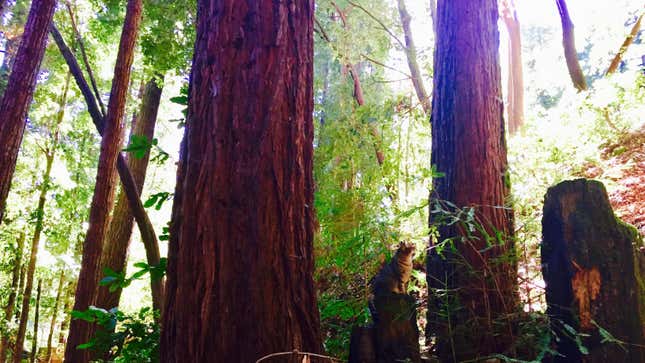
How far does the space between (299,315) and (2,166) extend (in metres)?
5.35

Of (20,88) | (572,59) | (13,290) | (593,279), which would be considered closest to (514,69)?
(572,59)

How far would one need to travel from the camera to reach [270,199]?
5.55ft

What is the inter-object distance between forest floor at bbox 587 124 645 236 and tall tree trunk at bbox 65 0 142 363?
18.1 ft

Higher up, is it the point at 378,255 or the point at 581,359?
the point at 378,255

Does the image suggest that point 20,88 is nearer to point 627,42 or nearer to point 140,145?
point 140,145

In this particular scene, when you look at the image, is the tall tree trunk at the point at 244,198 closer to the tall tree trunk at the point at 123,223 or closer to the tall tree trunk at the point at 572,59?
the tall tree trunk at the point at 123,223

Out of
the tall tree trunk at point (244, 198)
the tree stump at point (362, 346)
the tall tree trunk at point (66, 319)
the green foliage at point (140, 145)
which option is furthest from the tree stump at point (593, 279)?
the tall tree trunk at point (66, 319)

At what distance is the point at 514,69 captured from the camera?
452 inches

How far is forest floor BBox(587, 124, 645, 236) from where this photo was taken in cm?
470

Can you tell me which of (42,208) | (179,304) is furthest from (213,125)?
(42,208)

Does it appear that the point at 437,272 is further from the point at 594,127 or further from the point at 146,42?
the point at 594,127

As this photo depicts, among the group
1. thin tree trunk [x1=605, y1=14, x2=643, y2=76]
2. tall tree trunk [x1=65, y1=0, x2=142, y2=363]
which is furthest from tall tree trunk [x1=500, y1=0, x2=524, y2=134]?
tall tree trunk [x1=65, y1=0, x2=142, y2=363]

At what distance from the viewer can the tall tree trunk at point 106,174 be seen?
5.23m

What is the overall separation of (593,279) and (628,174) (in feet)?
15.3
